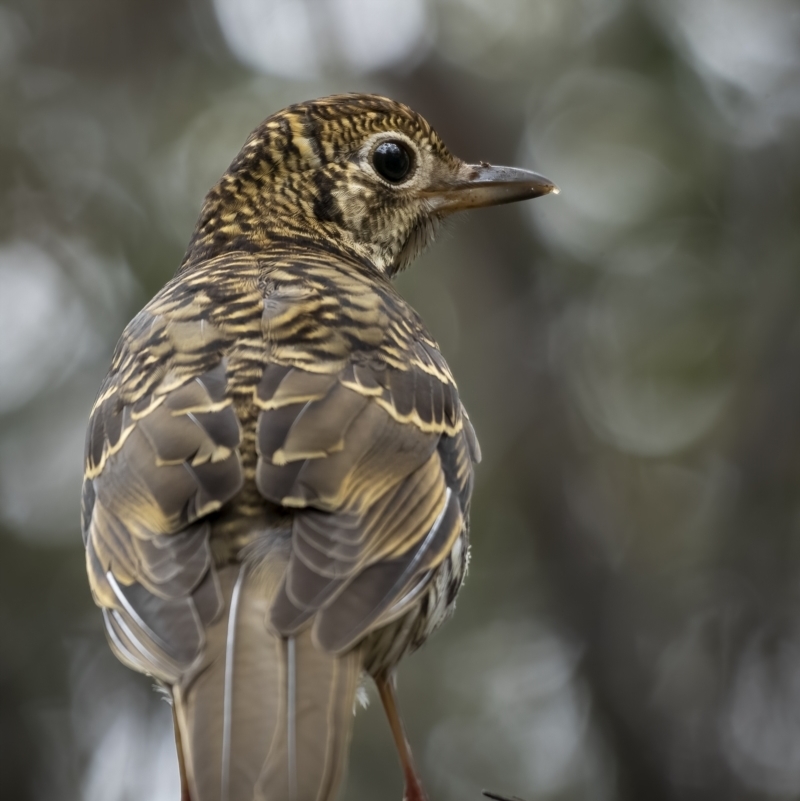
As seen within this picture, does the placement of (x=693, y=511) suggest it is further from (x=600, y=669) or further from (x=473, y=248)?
(x=473, y=248)

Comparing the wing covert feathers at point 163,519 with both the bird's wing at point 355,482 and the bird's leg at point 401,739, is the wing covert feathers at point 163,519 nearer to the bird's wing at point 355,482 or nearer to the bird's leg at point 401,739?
the bird's wing at point 355,482

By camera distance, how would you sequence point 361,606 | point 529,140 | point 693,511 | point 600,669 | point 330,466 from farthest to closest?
1. point 529,140
2. point 693,511
3. point 600,669
4. point 330,466
5. point 361,606

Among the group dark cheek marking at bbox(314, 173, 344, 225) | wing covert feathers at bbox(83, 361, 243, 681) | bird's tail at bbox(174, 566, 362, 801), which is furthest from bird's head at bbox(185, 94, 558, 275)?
bird's tail at bbox(174, 566, 362, 801)

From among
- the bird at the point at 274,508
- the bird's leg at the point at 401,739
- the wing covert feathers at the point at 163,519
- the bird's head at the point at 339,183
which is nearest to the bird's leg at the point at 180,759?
the bird at the point at 274,508

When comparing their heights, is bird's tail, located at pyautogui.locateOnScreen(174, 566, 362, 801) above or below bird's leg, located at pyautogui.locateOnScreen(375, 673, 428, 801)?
above

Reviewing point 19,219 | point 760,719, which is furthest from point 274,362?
point 19,219

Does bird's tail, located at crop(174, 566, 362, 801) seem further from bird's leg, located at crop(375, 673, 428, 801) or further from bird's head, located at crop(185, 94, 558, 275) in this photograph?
bird's head, located at crop(185, 94, 558, 275)

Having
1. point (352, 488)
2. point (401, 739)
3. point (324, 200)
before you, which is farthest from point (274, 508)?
point (324, 200)

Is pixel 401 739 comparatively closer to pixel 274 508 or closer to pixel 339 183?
pixel 274 508
